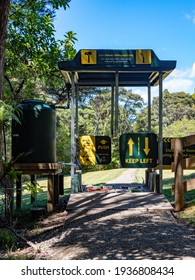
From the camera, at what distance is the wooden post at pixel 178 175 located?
19.0 feet

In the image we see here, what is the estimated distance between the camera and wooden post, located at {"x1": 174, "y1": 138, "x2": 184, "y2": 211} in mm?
5789

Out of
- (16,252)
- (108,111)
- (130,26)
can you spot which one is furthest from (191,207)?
(108,111)

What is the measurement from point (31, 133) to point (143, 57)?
98.0 inches

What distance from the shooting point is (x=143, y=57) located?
20.3ft

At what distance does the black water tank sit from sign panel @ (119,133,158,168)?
150 cm

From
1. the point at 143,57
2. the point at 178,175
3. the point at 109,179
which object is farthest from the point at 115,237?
the point at 109,179

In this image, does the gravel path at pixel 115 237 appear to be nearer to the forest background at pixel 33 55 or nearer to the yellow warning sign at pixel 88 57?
the forest background at pixel 33 55

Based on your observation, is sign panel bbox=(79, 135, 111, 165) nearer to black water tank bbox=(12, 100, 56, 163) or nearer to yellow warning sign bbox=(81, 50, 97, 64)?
black water tank bbox=(12, 100, 56, 163)

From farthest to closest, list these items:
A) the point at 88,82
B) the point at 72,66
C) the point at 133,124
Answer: the point at 133,124
the point at 88,82
the point at 72,66

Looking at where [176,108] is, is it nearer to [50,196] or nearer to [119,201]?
[50,196]
